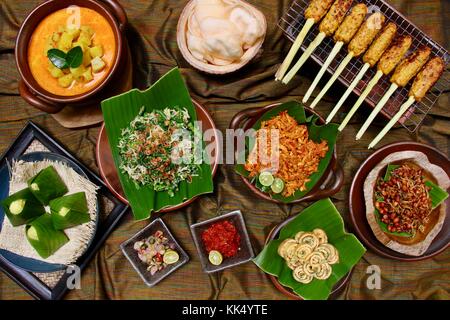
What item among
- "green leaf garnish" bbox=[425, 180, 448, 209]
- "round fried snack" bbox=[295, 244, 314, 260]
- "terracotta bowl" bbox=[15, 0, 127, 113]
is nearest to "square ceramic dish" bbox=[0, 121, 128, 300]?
"terracotta bowl" bbox=[15, 0, 127, 113]

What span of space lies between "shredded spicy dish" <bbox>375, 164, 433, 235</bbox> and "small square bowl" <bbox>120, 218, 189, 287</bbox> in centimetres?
129

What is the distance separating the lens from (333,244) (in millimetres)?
2717

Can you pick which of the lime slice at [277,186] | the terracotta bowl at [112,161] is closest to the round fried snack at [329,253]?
the lime slice at [277,186]

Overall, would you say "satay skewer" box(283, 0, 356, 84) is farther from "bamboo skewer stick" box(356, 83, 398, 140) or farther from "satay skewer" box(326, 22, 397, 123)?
"bamboo skewer stick" box(356, 83, 398, 140)

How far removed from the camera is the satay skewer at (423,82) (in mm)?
2662

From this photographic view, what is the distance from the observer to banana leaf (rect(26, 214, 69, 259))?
2.59 meters

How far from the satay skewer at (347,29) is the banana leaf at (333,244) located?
79cm

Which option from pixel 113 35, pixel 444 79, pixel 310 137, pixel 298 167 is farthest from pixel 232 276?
pixel 444 79

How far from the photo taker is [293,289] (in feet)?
8.70

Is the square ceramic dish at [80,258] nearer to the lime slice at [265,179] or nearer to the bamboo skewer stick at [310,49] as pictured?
the lime slice at [265,179]

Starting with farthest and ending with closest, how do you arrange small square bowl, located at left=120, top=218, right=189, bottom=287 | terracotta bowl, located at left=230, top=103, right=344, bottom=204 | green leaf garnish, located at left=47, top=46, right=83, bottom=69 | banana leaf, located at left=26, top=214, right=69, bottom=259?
1. small square bowl, located at left=120, top=218, right=189, bottom=287
2. terracotta bowl, located at left=230, top=103, right=344, bottom=204
3. banana leaf, located at left=26, top=214, right=69, bottom=259
4. green leaf garnish, located at left=47, top=46, right=83, bottom=69

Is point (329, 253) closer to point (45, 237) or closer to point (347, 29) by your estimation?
point (347, 29)

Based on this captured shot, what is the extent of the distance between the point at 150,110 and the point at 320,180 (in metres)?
1.17

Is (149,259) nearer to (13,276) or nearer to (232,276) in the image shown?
(232,276)
